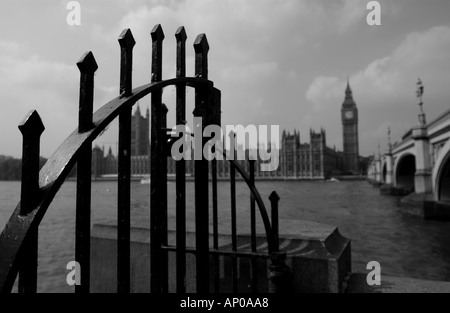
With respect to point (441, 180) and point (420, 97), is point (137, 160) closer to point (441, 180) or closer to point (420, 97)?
point (420, 97)

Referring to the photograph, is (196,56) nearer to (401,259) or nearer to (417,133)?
(401,259)

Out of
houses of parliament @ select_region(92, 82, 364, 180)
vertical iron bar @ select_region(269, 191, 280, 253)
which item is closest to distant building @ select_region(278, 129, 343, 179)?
houses of parliament @ select_region(92, 82, 364, 180)

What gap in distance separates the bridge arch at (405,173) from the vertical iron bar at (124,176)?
1768 inches

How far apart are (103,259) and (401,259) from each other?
10974 mm

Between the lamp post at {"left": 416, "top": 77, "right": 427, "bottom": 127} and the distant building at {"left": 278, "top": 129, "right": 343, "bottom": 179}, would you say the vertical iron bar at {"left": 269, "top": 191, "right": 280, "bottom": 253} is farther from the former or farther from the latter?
the distant building at {"left": 278, "top": 129, "right": 343, "bottom": 179}

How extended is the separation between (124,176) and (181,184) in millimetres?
357

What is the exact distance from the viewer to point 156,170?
1488mm

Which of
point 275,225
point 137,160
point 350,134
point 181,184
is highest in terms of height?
point 350,134

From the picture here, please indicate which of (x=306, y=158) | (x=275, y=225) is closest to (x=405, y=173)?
(x=275, y=225)

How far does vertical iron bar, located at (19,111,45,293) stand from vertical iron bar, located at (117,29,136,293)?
413mm

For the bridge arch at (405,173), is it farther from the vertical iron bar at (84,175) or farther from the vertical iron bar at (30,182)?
the vertical iron bar at (30,182)

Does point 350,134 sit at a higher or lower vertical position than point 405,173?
higher

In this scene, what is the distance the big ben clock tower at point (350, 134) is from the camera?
129 m

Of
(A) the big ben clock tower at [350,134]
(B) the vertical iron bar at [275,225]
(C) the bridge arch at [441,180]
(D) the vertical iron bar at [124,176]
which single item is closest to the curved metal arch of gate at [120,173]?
(D) the vertical iron bar at [124,176]
